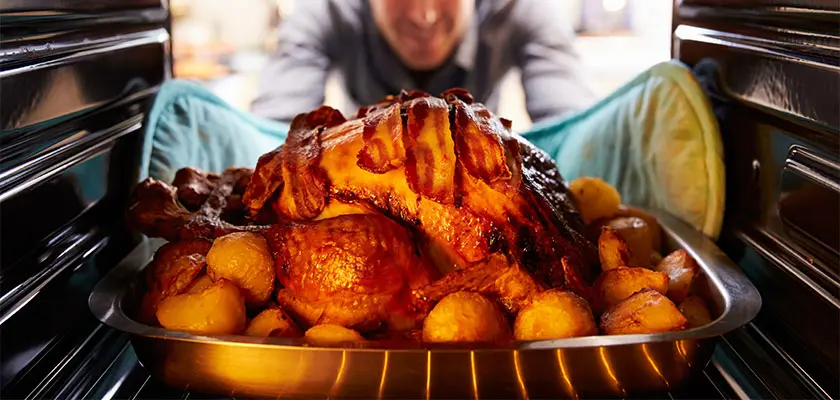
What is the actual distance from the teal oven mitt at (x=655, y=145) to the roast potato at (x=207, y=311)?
0.88 metres

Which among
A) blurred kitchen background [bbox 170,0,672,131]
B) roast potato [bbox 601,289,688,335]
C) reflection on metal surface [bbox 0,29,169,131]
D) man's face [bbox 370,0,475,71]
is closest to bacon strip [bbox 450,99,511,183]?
roast potato [bbox 601,289,688,335]

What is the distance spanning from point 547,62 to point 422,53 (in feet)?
1.85

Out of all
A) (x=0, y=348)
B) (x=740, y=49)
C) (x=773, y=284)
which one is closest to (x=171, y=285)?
(x=0, y=348)

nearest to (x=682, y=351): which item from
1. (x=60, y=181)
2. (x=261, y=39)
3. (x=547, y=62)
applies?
(x=60, y=181)

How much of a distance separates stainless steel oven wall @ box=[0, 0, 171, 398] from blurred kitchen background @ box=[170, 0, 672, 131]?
256 cm

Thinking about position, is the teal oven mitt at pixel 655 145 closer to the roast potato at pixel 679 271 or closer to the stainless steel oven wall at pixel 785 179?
the stainless steel oven wall at pixel 785 179

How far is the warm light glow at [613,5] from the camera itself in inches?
155

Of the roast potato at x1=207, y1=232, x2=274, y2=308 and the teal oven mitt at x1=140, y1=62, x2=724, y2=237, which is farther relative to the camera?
the teal oven mitt at x1=140, y1=62, x2=724, y2=237

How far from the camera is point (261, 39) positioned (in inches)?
160

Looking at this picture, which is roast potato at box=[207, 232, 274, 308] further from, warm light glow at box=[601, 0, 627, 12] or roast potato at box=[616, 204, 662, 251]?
warm light glow at box=[601, 0, 627, 12]

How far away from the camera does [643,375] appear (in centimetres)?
90

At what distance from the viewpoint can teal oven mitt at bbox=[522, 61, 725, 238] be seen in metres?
1.42

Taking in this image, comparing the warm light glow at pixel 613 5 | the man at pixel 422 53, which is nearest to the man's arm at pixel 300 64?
the man at pixel 422 53

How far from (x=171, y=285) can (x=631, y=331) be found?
619 mm
